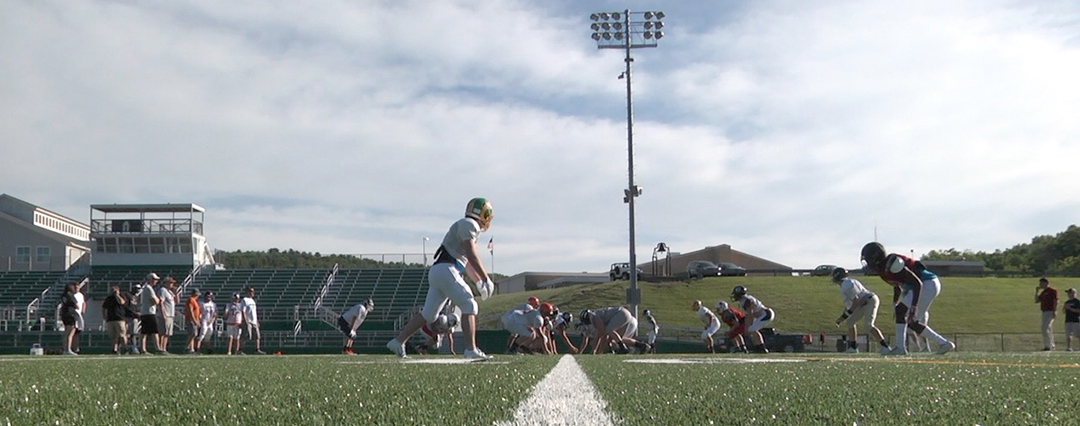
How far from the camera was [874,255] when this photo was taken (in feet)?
33.6

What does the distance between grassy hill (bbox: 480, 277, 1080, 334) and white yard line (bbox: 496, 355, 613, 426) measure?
40653 mm

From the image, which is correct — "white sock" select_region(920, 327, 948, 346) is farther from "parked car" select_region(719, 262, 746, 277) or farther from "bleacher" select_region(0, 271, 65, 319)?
"parked car" select_region(719, 262, 746, 277)

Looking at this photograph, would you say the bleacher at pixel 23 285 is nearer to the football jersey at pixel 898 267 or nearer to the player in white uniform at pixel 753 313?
the player in white uniform at pixel 753 313

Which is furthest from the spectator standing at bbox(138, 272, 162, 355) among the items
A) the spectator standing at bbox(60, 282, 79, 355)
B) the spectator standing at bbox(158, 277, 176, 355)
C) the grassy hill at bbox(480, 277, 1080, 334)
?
the grassy hill at bbox(480, 277, 1080, 334)

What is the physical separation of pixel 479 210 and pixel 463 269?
2.00ft

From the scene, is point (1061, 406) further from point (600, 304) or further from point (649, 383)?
point (600, 304)

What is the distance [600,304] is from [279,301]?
57.1 feet

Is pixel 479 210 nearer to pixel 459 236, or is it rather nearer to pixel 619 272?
pixel 459 236

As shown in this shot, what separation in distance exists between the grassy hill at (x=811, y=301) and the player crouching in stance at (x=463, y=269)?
122 feet

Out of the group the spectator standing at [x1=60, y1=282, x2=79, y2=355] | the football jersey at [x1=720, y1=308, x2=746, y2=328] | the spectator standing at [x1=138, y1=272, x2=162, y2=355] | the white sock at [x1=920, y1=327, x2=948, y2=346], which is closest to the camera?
the white sock at [x1=920, y1=327, x2=948, y2=346]

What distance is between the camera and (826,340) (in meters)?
31.5

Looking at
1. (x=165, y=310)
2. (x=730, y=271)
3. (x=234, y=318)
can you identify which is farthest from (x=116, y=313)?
(x=730, y=271)

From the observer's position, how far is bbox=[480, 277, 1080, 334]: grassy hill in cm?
4705

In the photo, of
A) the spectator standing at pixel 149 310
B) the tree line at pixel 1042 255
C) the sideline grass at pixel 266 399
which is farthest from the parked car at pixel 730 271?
the sideline grass at pixel 266 399
